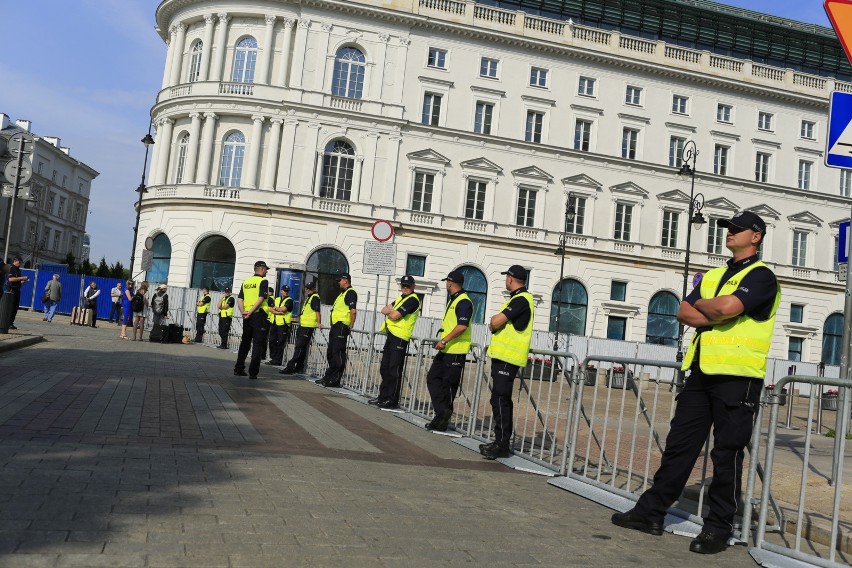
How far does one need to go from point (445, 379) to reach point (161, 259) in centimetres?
3451

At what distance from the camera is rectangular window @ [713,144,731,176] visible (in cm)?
4772

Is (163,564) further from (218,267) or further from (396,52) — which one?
(396,52)

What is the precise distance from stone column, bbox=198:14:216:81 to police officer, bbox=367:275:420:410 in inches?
1286

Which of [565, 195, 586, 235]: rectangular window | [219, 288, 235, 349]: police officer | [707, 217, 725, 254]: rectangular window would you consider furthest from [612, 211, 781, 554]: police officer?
[707, 217, 725, 254]: rectangular window

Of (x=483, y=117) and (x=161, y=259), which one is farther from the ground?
(x=483, y=117)

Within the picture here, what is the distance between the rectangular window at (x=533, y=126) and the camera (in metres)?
44.6

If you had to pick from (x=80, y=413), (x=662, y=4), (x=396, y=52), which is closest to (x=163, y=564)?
(x=80, y=413)

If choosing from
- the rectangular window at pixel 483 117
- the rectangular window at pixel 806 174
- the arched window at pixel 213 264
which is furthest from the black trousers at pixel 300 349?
the rectangular window at pixel 806 174

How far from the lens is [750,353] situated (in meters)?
5.37

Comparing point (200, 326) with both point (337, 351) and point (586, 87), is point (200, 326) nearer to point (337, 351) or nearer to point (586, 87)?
point (337, 351)

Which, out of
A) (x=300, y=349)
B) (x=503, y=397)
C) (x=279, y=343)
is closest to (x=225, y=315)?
(x=279, y=343)

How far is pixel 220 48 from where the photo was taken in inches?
1638

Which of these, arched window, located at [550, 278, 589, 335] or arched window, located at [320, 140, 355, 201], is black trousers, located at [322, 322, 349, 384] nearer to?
arched window, located at [320, 140, 355, 201]

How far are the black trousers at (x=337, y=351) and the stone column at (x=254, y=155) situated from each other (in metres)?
26.7
